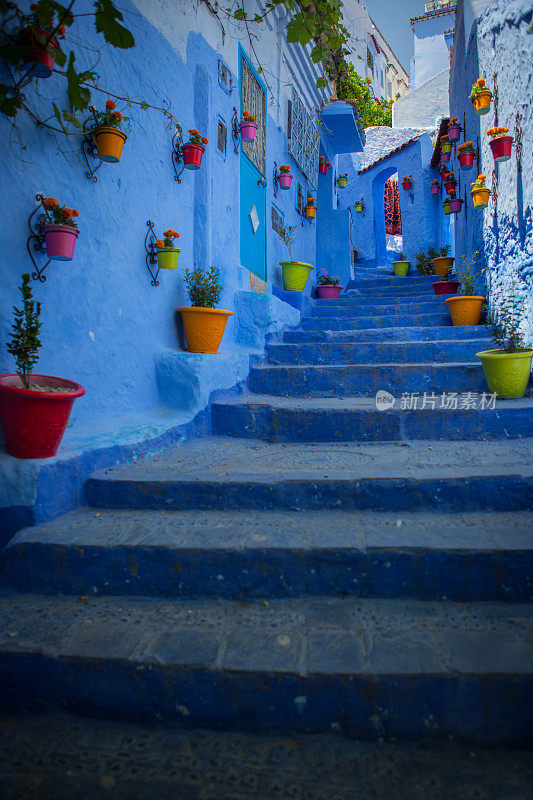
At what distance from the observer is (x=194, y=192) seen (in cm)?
398

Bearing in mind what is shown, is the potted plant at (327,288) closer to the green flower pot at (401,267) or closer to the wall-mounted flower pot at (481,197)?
the wall-mounted flower pot at (481,197)

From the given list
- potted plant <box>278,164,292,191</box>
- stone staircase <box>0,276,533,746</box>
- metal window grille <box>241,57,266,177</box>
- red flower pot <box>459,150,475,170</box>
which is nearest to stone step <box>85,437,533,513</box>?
stone staircase <box>0,276,533,746</box>

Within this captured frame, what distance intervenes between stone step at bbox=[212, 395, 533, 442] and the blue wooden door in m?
2.47

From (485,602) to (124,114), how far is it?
336cm

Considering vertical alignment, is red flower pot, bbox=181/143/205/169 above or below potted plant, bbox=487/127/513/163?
below

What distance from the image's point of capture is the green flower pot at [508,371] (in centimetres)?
319

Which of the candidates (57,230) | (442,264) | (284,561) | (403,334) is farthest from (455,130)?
(284,561)

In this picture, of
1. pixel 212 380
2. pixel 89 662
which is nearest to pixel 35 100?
pixel 212 380

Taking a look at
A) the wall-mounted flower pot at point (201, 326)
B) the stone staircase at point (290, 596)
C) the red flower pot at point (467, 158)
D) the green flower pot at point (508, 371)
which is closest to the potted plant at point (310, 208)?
the red flower pot at point (467, 158)

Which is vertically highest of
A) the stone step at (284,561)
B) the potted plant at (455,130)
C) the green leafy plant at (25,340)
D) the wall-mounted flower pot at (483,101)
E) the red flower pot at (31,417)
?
the potted plant at (455,130)

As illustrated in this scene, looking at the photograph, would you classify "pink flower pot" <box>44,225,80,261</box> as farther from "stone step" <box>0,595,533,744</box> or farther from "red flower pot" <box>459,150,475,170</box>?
"red flower pot" <box>459,150,475,170</box>

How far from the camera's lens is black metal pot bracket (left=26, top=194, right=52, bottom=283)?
7.52 feet

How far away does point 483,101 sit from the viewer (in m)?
4.53

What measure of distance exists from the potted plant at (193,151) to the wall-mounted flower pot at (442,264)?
6257 millimetres
